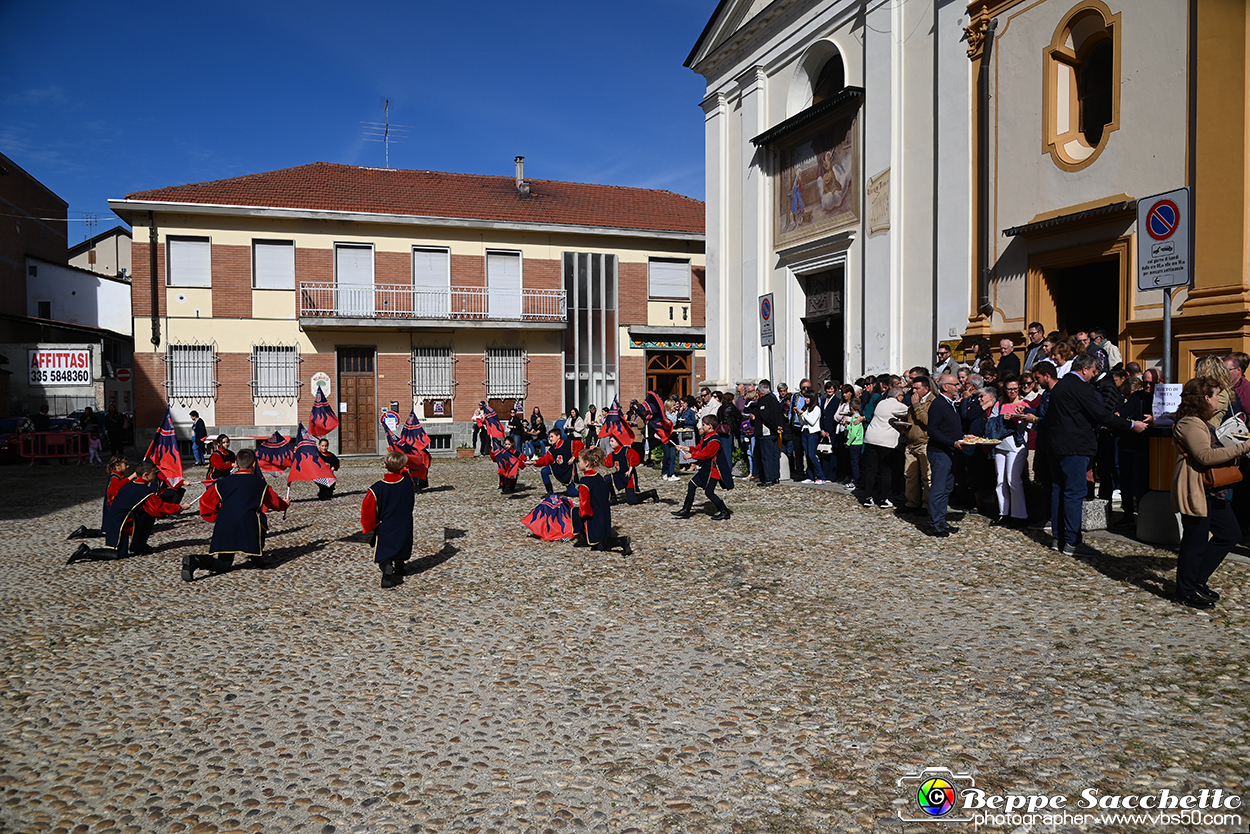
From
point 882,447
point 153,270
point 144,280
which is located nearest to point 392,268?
point 153,270

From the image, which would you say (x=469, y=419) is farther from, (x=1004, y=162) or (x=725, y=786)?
(x=725, y=786)

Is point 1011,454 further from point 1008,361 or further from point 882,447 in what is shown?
point 1008,361

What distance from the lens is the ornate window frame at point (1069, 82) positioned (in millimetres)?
11750

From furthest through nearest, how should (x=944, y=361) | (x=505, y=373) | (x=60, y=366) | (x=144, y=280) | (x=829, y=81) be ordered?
(x=505, y=373)
(x=60, y=366)
(x=144, y=280)
(x=829, y=81)
(x=944, y=361)

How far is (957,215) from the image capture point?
14.0m

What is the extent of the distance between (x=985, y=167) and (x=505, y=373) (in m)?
18.4

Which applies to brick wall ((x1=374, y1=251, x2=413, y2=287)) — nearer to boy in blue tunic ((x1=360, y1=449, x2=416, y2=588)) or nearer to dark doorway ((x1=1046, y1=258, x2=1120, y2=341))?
boy in blue tunic ((x1=360, y1=449, x2=416, y2=588))

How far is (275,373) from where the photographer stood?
2605 cm

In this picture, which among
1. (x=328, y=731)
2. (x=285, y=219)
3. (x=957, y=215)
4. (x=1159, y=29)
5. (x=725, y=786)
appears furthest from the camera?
(x=285, y=219)

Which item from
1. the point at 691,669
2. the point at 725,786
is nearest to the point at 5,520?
the point at 691,669

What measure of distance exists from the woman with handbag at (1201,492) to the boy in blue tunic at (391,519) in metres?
6.63

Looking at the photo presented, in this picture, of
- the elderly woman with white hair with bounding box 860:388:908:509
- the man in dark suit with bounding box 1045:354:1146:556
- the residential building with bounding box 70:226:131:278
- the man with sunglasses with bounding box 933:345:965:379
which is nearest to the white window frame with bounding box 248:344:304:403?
the man with sunglasses with bounding box 933:345:965:379

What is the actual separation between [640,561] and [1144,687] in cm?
489

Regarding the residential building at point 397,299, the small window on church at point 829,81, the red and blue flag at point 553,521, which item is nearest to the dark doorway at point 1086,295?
the small window on church at point 829,81
